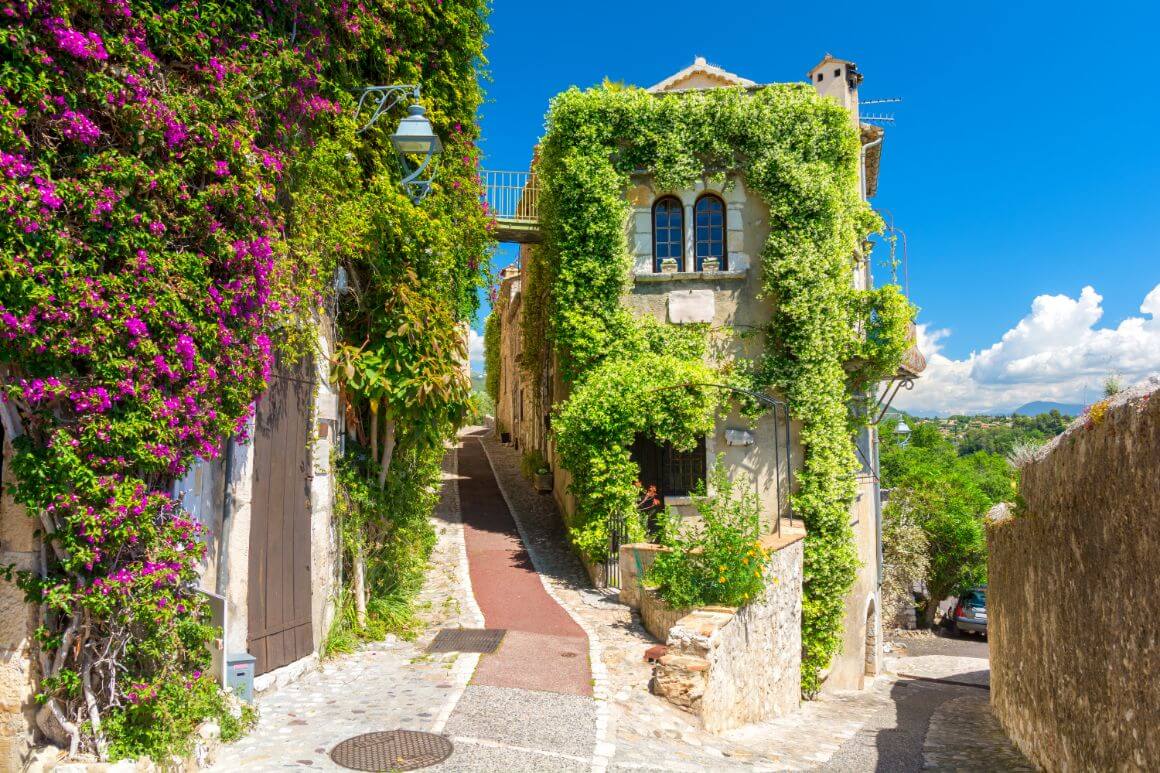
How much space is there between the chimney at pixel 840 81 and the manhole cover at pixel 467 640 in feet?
40.7

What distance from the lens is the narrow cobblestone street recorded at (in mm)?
5809

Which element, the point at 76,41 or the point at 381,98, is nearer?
the point at 76,41

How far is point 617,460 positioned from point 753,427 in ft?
9.00

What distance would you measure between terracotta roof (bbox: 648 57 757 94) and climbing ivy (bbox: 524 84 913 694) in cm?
95

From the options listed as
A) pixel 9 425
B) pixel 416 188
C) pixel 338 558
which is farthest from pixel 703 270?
pixel 9 425

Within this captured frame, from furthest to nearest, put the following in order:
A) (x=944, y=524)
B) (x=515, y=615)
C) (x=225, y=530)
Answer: (x=944, y=524) < (x=515, y=615) < (x=225, y=530)

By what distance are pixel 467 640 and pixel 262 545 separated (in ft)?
9.12

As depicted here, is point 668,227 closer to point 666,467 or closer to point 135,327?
point 666,467

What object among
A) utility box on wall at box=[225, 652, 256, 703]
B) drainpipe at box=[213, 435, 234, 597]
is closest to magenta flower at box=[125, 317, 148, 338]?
drainpipe at box=[213, 435, 234, 597]

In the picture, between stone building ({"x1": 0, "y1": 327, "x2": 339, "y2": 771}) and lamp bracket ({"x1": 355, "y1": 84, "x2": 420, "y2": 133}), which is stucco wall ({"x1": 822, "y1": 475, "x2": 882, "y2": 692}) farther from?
lamp bracket ({"x1": 355, "y1": 84, "x2": 420, "y2": 133})

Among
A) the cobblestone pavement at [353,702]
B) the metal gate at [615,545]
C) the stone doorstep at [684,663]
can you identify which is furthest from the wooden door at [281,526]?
the metal gate at [615,545]

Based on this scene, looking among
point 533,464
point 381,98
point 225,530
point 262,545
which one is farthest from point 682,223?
point 225,530

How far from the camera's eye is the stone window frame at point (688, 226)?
14.0 metres

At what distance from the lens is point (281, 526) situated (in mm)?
7117
